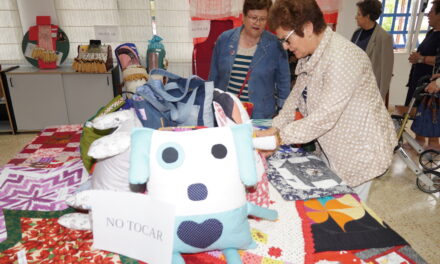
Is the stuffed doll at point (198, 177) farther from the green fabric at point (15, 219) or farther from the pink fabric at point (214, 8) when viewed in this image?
the pink fabric at point (214, 8)

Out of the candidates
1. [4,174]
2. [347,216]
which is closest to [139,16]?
[4,174]

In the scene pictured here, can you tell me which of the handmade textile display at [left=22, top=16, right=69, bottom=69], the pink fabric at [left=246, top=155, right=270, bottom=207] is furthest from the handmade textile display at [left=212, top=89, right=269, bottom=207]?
the handmade textile display at [left=22, top=16, right=69, bottom=69]

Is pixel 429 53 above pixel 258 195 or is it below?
above

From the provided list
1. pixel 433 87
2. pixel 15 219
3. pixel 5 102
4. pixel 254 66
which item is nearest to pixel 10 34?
pixel 5 102

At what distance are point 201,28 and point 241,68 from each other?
1641mm

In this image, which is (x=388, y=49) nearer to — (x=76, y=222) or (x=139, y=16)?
(x=139, y=16)

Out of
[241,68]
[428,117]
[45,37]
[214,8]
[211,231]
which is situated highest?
[214,8]

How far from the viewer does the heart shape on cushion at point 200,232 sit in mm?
828

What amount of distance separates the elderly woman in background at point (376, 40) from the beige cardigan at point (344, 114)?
2.19 metres

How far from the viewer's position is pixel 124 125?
47.0 inches

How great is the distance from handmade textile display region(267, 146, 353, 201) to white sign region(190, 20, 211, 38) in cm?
227

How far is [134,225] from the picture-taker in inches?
33.8

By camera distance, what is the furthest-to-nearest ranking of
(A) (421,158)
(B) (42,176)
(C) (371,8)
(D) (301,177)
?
(C) (371,8), (A) (421,158), (B) (42,176), (D) (301,177)

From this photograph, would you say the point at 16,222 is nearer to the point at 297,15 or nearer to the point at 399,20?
the point at 297,15
